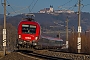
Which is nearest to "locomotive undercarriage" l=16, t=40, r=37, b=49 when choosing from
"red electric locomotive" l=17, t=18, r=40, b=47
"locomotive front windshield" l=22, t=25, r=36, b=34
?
"red electric locomotive" l=17, t=18, r=40, b=47

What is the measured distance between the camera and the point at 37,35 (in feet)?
137

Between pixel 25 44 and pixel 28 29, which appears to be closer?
pixel 25 44

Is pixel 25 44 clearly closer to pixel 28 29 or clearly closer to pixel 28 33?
pixel 28 33

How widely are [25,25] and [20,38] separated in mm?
1730

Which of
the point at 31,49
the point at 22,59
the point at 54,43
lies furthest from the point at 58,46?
the point at 22,59

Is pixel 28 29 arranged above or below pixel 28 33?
above

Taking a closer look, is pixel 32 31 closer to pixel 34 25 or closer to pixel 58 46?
pixel 34 25

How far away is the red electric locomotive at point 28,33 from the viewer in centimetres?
4144

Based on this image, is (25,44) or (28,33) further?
(28,33)

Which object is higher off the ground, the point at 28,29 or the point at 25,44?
the point at 28,29

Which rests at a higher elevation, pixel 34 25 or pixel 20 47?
pixel 34 25

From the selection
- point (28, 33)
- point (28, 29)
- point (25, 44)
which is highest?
point (28, 29)

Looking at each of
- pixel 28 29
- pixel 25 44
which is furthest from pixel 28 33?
pixel 25 44

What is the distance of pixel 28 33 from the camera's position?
42.0m
